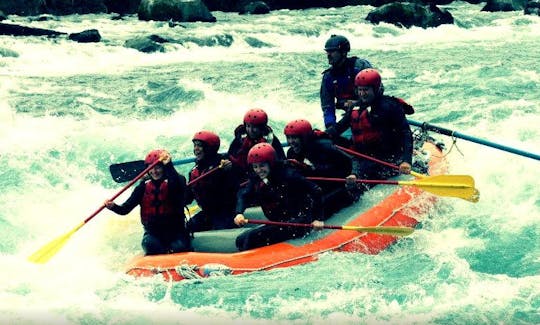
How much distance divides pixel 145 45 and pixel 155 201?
15.6 metres

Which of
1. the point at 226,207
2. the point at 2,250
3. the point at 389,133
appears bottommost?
the point at 2,250

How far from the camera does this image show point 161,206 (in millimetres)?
6121

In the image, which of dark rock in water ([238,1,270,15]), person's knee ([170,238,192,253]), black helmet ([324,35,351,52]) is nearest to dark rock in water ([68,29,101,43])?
dark rock in water ([238,1,270,15])

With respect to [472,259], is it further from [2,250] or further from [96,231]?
[2,250]

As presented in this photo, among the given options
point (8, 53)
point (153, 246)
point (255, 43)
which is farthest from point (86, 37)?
point (153, 246)

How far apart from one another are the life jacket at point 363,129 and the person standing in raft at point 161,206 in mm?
1755

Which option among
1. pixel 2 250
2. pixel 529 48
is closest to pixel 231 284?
pixel 2 250

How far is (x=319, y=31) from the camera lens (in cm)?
2514

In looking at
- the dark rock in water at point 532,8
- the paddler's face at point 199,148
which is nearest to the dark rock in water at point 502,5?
the dark rock in water at point 532,8

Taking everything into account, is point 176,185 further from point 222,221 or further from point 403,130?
point 403,130

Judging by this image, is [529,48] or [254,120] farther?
[529,48]

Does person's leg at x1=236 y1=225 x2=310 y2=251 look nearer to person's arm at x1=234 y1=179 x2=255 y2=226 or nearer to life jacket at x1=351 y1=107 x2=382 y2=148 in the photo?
person's arm at x1=234 y1=179 x2=255 y2=226

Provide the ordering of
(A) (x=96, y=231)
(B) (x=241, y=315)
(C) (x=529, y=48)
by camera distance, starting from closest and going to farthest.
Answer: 1. (B) (x=241, y=315)
2. (A) (x=96, y=231)
3. (C) (x=529, y=48)

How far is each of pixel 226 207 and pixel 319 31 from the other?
19.0 meters
